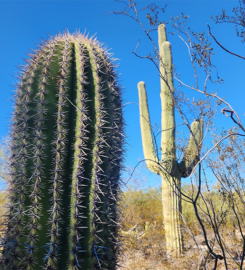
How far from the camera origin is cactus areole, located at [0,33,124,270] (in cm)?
176

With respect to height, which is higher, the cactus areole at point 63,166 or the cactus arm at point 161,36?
the cactus arm at point 161,36

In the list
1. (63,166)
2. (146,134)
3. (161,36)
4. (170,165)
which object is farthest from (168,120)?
(63,166)

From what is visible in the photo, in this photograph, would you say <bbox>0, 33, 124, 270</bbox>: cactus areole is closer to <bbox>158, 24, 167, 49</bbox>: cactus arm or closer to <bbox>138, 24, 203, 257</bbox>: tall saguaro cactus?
<bbox>138, 24, 203, 257</bbox>: tall saguaro cactus

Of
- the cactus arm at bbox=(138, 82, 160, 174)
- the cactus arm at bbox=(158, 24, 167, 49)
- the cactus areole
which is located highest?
the cactus arm at bbox=(158, 24, 167, 49)

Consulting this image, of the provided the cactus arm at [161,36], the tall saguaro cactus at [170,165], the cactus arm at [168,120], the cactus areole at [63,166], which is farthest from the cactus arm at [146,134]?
the cactus areole at [63,166]

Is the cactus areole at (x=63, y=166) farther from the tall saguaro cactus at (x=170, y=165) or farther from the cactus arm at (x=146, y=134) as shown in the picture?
the cactus arm at (x=146, y=134)

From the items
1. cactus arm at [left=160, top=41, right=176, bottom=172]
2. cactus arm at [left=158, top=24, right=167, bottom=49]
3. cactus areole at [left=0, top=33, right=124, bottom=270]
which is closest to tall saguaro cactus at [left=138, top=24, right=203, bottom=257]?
cactus arm at [left=160, top=41, right=176, bottom=172]

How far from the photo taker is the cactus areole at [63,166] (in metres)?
1.76

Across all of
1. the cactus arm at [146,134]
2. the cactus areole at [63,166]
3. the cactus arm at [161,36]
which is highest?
the cactus arm at [161,36]

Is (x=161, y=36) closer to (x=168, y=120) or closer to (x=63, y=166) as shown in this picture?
(x=168, y=120)

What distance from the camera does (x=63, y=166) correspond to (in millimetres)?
1871

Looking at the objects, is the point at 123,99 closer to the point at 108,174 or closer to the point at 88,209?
the point at 108,174

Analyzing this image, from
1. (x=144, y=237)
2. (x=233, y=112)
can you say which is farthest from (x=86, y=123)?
(x=144, y=237)

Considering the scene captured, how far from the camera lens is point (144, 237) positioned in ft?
17.4
